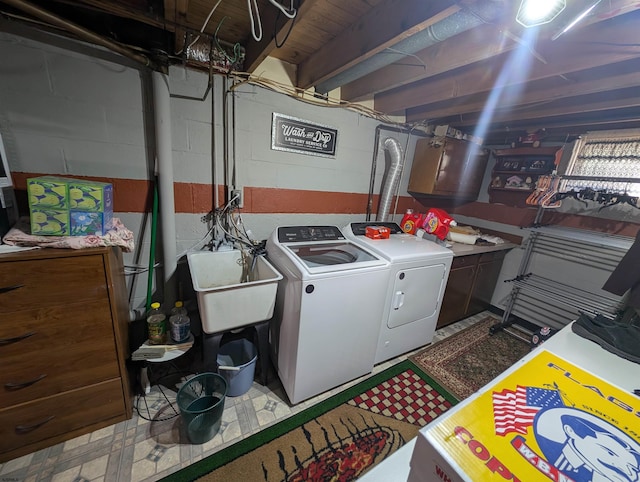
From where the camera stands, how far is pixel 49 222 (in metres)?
1.16

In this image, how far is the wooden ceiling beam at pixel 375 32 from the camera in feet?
3.38

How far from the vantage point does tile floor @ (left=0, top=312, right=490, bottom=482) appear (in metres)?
1.23

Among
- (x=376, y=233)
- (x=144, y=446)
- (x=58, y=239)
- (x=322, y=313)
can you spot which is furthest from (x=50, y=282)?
(x=376, y=233)

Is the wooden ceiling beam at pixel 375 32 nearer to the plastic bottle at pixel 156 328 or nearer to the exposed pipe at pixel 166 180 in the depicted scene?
the exposed pipe at pixel 166 180

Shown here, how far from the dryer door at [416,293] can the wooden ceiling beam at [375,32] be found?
4.70 feet

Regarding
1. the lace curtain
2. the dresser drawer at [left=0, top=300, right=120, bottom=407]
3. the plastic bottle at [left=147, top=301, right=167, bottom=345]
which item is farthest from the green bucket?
the lace curtain

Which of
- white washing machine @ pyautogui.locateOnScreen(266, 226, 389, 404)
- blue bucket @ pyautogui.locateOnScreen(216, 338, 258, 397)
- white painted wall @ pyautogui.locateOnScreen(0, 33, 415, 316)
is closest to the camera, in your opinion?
white painted wall @ pyautogui.locateOnScreen(0, 33, 415, 316)

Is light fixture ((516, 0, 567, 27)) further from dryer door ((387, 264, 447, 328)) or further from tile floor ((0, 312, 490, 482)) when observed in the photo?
tile floor ((0, 312, 490, 482))

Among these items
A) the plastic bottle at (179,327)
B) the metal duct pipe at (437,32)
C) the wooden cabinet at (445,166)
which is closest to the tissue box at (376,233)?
the wooden cabinet at (445,166)

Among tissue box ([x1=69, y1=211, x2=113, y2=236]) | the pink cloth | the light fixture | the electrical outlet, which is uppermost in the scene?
the light fixture

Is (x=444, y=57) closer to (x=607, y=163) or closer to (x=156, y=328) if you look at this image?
(x=607, y=163)

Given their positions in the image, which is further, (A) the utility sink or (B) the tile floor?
(A) the utility sink

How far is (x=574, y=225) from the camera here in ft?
8.67

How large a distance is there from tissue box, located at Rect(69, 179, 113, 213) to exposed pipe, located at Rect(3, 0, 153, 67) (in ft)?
2.41
